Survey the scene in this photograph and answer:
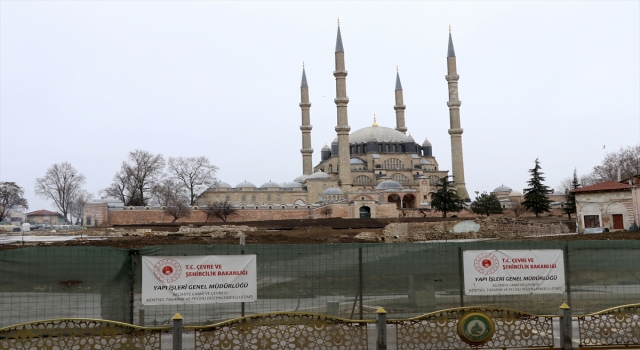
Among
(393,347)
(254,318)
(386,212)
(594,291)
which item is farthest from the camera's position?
(386,212)

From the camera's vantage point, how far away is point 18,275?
684 centimetres

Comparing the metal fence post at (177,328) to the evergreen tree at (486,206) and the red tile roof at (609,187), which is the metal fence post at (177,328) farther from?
the evergreen tree at (486,206)

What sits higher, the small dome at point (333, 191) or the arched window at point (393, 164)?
the arched window at point (393, 164)

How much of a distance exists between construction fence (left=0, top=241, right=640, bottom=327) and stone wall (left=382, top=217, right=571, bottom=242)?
766 inches

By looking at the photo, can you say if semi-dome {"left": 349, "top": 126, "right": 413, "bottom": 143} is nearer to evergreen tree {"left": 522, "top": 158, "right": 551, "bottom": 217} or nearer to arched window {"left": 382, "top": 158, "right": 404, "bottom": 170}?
arched window {"left": 382, "top": 158, "right": 404, "bottom": 170}

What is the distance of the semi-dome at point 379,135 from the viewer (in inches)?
2518

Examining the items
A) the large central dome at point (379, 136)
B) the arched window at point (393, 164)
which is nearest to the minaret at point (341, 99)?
the arched window at point (393, 164)

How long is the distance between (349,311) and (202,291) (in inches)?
68.9

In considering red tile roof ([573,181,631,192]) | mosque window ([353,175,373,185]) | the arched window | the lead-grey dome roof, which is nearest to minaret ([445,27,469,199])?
the arched window

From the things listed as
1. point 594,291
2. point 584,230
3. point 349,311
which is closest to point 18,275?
point 349,311

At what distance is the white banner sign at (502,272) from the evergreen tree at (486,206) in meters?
40.9

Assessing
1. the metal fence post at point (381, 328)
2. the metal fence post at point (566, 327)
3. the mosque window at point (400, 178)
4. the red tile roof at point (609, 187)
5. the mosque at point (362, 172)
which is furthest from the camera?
the mosque window at point (400, 178)

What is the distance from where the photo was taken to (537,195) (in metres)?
41.0

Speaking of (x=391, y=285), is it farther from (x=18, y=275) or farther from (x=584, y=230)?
(x=584, y=230)
